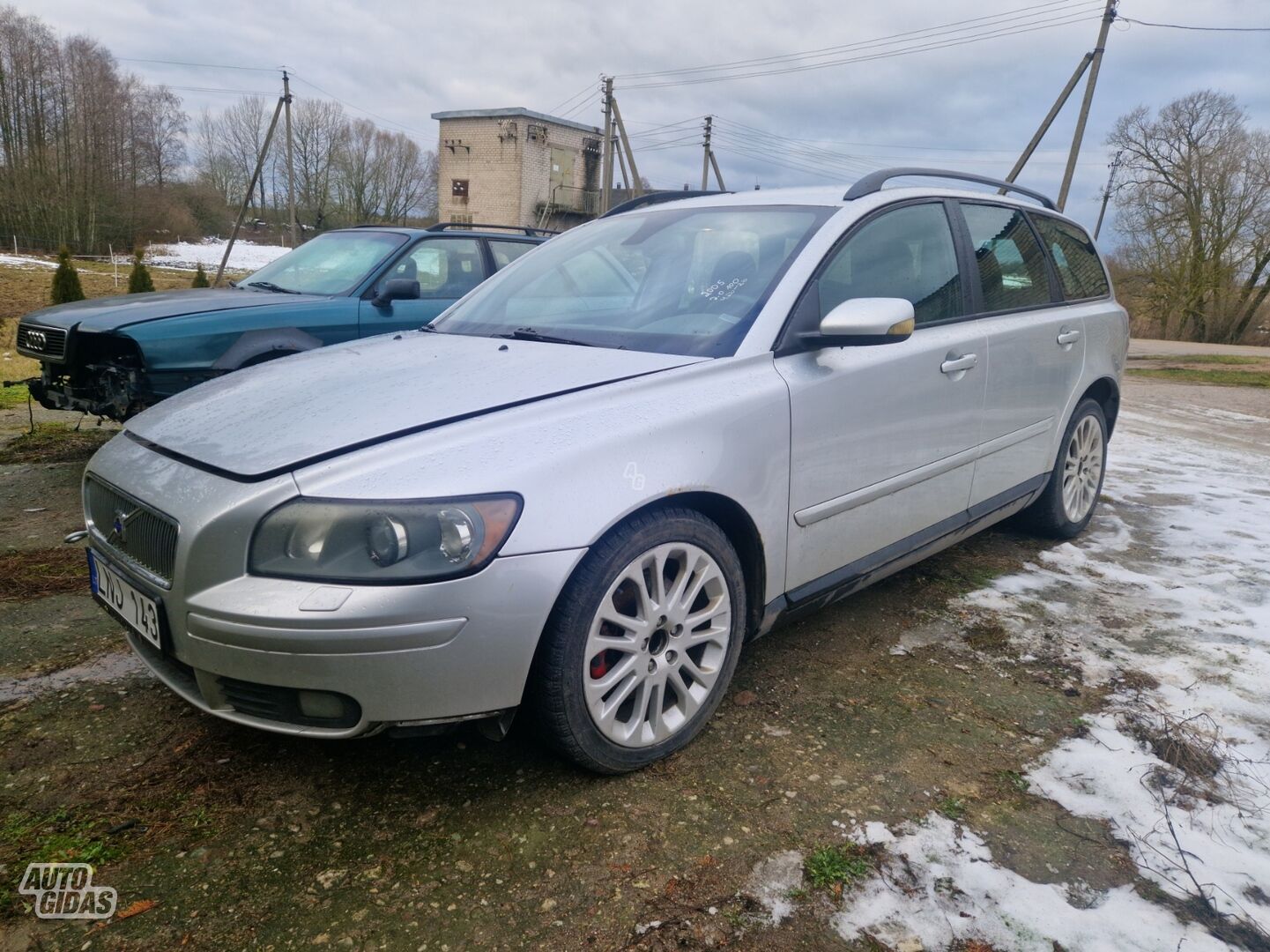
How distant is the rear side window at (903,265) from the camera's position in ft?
9.29

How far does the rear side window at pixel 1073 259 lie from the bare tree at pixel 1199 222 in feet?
101

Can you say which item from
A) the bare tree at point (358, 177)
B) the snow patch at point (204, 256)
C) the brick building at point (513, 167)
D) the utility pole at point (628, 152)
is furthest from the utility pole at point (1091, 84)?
the bare tree at point (358, 177)

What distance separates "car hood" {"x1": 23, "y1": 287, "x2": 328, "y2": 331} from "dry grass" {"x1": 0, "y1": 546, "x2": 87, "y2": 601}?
1.53m

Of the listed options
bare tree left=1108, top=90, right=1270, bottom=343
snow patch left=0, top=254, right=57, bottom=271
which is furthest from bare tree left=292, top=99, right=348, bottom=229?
bare tree left=1108, top=90, right=1270, bottom=343

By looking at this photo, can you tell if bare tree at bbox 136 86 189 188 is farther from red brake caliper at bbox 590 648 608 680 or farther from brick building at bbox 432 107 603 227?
red brake caliper at bbox 590 648 608 680

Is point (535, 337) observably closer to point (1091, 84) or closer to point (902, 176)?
point (902, 176)

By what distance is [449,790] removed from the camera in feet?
7.24

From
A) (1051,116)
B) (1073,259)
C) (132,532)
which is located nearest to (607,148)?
(1051,116)

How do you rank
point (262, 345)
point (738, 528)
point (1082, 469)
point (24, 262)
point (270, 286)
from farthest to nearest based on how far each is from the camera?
1. point (24, 262)
2. point (270, 286)
3. point (262, 345)
4. point (1082, 469)
5. point (738, 528)

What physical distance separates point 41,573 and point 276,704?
8.05 ft

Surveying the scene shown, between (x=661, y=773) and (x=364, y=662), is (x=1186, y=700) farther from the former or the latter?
(x=364, y=662)

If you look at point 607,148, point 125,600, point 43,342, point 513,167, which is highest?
point 513,167

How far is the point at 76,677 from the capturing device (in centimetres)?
276

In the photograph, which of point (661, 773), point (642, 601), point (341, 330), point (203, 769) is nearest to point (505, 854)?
point (661, 773)
